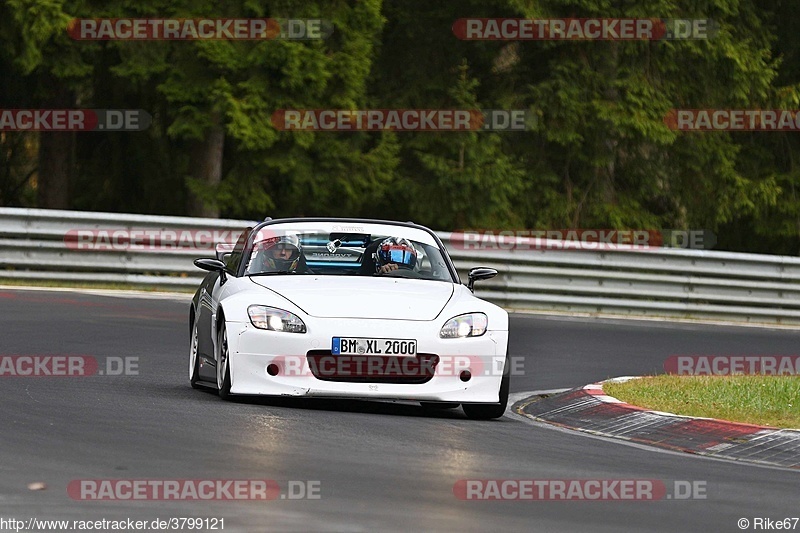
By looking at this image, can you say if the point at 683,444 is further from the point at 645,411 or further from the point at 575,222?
the point at 575,222

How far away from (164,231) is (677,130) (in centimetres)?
1544

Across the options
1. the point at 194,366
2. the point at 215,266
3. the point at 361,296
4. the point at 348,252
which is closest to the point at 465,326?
the point at 361,296

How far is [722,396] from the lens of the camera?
13406mm

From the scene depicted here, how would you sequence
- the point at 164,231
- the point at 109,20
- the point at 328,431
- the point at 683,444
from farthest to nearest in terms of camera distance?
the point at 109,20 → the point at 164,231 → the point at 683,444 → the point at 328,431

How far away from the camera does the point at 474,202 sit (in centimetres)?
3425

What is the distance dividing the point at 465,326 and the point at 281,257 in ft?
5.63

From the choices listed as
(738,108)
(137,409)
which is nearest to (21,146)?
(738,108)

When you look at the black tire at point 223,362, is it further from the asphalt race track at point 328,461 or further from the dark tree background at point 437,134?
the dark tree background at point 437,134

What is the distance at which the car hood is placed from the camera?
457 inches

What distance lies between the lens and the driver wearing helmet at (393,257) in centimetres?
1291

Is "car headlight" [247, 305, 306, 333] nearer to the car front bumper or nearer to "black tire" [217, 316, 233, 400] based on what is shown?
the car front bumper

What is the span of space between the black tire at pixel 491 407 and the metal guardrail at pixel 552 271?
11.3 m

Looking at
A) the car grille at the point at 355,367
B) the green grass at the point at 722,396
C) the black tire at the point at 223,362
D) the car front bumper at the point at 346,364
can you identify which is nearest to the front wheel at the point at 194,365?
the black tire at the point at 223,362

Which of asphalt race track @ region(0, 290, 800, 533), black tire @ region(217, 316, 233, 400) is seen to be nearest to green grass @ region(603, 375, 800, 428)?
asphalt race track @ region(0, 290, 800, 533)
